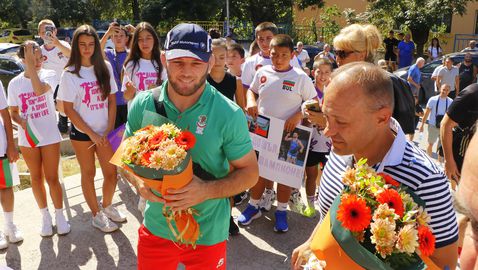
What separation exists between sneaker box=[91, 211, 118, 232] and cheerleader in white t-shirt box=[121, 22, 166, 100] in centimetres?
152

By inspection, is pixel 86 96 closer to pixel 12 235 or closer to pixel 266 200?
pixel 12 235

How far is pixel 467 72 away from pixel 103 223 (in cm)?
1132

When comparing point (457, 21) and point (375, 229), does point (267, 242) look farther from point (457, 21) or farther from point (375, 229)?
point (457, 21)

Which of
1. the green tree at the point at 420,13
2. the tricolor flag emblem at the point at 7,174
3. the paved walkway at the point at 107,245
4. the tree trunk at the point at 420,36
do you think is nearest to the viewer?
the paved walkway at the point at 107,245

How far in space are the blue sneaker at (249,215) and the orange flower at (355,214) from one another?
10.9ft

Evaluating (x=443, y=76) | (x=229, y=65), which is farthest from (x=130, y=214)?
(x=443, y=76)

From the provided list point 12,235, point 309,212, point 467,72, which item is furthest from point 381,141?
point 467,72

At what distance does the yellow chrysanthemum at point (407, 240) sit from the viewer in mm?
1367

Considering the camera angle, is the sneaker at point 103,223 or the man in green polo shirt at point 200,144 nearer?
the man in green polo shirt at point 200,144

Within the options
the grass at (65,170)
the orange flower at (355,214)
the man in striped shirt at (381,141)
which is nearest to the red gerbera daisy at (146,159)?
the man in striped shirt at (381,141)

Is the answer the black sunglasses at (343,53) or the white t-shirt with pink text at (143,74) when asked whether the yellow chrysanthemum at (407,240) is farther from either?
the white t-shirt with pink text at (143,74)

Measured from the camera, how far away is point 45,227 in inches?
175

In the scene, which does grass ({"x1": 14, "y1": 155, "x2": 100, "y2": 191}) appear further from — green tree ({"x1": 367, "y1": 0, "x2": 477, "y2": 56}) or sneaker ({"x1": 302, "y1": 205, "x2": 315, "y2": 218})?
green tree ({"x1": 367, "y1": 0, "x2": 477, "y2": 56})

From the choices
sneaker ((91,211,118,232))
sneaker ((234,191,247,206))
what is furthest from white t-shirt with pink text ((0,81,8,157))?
sneaker ((234,191,247,206))
